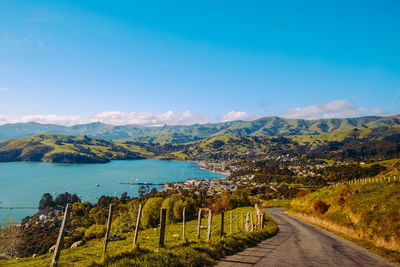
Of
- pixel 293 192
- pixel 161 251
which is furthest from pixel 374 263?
pixel 293 192

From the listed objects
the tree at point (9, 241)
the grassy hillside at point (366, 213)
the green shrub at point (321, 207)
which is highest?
the grassy hillside at point (366, 213)

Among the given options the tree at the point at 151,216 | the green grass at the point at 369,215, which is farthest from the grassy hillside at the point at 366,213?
the tree at the point at 151,216

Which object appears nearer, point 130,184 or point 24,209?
point 24,209

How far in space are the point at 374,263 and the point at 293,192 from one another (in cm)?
12130

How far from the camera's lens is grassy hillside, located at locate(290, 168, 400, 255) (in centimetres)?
1720

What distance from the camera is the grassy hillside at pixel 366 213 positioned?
56.4 feet

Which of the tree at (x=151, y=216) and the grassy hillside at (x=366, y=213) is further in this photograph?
the tree at (x=151, y=216)

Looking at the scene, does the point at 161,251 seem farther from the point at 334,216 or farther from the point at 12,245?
the point at 12,245

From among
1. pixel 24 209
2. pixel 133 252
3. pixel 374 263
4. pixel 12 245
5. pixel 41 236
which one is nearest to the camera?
pixel 133 252

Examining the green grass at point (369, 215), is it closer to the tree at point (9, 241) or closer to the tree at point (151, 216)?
the tree at point (151, 216)

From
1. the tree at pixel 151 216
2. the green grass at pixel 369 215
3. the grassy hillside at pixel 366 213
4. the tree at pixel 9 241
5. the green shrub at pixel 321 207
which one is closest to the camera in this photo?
the green grass at pixel 369 215

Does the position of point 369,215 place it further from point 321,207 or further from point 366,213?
point 321,207

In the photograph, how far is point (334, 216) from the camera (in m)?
27.9

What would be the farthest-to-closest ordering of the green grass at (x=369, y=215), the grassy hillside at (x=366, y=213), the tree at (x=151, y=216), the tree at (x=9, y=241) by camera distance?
1. the tree at (x=151, y=216)
2. the tree at (x=9, y=241)
3. the grassy hillside at (x=366, y=213)
4. the green grass at (x=369, y=215)
